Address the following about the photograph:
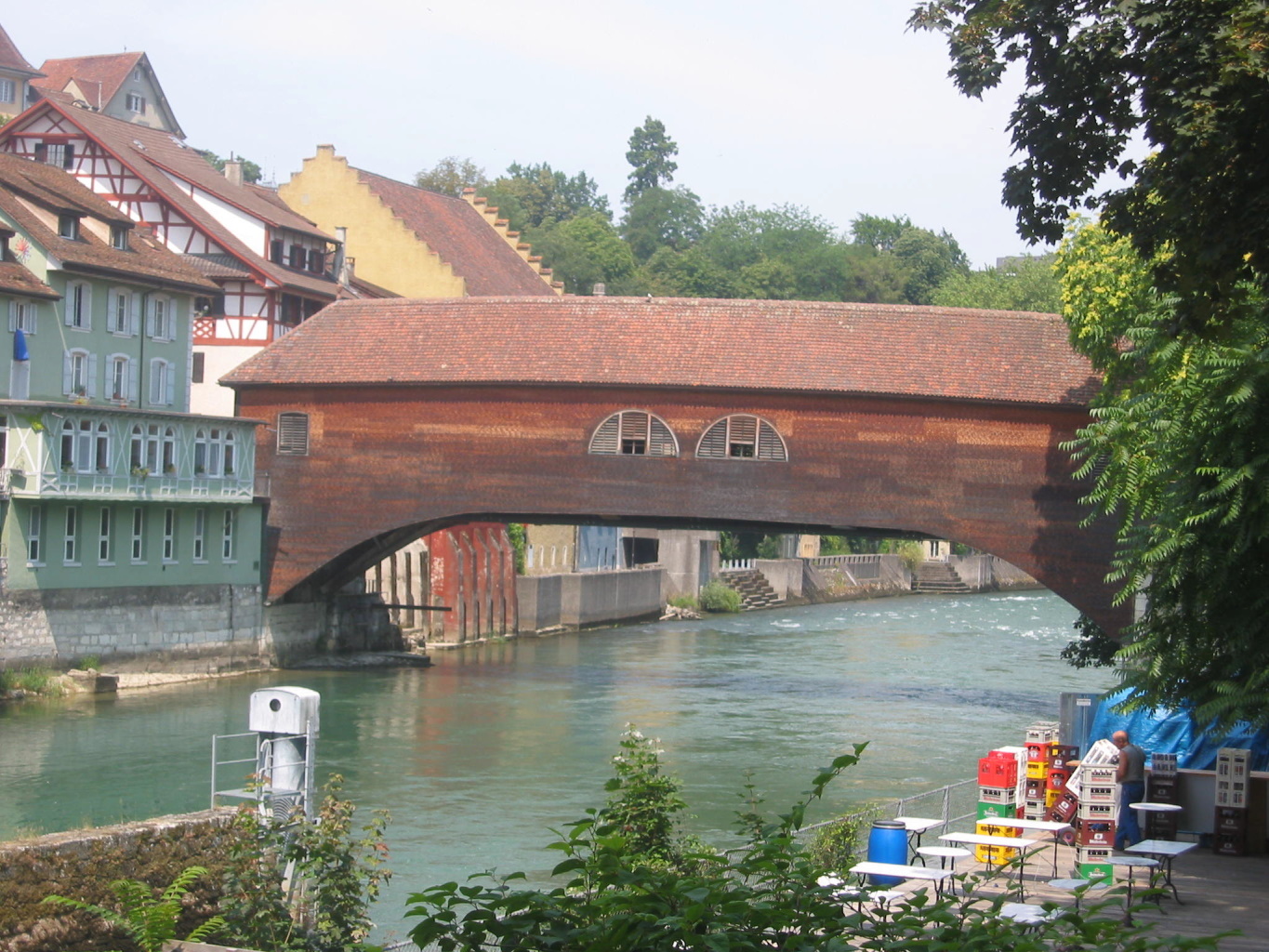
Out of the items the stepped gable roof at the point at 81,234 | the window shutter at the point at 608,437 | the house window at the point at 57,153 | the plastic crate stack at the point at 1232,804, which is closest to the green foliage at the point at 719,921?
the plastic crate stack at the point at 1232,804

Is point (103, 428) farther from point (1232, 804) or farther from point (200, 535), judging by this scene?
point (1232, 804)

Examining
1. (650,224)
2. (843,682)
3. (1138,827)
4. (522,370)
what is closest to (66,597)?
(522,370)

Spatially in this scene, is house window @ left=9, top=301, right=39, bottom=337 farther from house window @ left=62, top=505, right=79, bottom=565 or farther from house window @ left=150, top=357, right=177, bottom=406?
house window @ left=62, top=505, right=79, bottom=565

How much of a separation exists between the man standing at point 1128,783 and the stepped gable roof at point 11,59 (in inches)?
1969

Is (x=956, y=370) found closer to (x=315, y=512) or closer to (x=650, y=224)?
(x=315, y=512)

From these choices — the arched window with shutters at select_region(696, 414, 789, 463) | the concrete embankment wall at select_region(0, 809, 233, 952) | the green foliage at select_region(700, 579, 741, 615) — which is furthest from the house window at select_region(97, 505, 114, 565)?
the green foliage at select_region(700, 579, 741, 615)

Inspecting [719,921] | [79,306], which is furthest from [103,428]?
[719,921]

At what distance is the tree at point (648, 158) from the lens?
254 ft

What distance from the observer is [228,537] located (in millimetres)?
24891

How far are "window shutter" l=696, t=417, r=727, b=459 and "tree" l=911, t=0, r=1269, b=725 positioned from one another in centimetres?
1033

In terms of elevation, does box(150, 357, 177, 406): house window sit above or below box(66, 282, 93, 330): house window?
below

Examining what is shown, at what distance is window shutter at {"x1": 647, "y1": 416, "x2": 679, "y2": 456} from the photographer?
23031 millimetres

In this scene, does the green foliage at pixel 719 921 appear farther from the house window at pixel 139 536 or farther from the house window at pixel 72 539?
the house window at pixel 139 536

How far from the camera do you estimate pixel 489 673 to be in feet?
87.4
